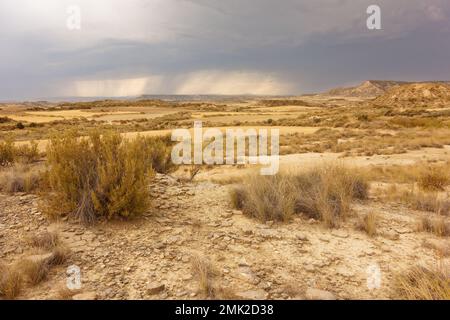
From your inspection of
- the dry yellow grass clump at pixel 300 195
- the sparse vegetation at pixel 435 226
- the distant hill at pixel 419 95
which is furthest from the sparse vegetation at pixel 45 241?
the distant hill at pixel 419 95

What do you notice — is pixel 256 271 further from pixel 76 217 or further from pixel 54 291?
pixel 76 217

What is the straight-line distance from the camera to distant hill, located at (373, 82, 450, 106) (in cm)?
6031

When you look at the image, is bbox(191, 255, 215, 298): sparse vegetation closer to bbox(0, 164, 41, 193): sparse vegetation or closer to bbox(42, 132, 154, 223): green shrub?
bbox(42, 132, 154, 223): green shrub

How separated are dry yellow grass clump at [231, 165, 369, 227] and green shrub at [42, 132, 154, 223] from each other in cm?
173

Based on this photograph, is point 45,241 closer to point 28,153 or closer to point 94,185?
point 94,185

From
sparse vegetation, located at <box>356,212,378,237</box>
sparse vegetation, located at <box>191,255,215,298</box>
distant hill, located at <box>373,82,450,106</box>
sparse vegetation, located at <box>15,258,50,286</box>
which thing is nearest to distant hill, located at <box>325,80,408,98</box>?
distant hill, located at <box>373,82,450,106</box>

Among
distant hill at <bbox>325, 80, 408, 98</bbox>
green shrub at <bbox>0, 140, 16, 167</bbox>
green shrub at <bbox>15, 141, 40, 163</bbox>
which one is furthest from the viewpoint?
distant hill at <bbox>325, 80, 408, 98</bbox>

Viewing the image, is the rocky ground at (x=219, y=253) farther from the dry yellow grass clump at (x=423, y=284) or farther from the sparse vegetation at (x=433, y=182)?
the sparse vegetation at (x=433, y=182)

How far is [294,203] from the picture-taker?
5.27 metres

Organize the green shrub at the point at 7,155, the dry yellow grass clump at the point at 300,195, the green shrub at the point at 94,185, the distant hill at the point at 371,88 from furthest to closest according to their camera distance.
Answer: the distant hill at the point at 371,88 < the green shrub at the point at 7,155 < the dry yellow grass clump at the point at 300,195 < the green shrub at the point at 94,185

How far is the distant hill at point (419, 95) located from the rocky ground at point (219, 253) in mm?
64539

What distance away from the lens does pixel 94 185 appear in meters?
4.76

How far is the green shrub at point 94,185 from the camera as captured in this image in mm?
Answer: 4438
